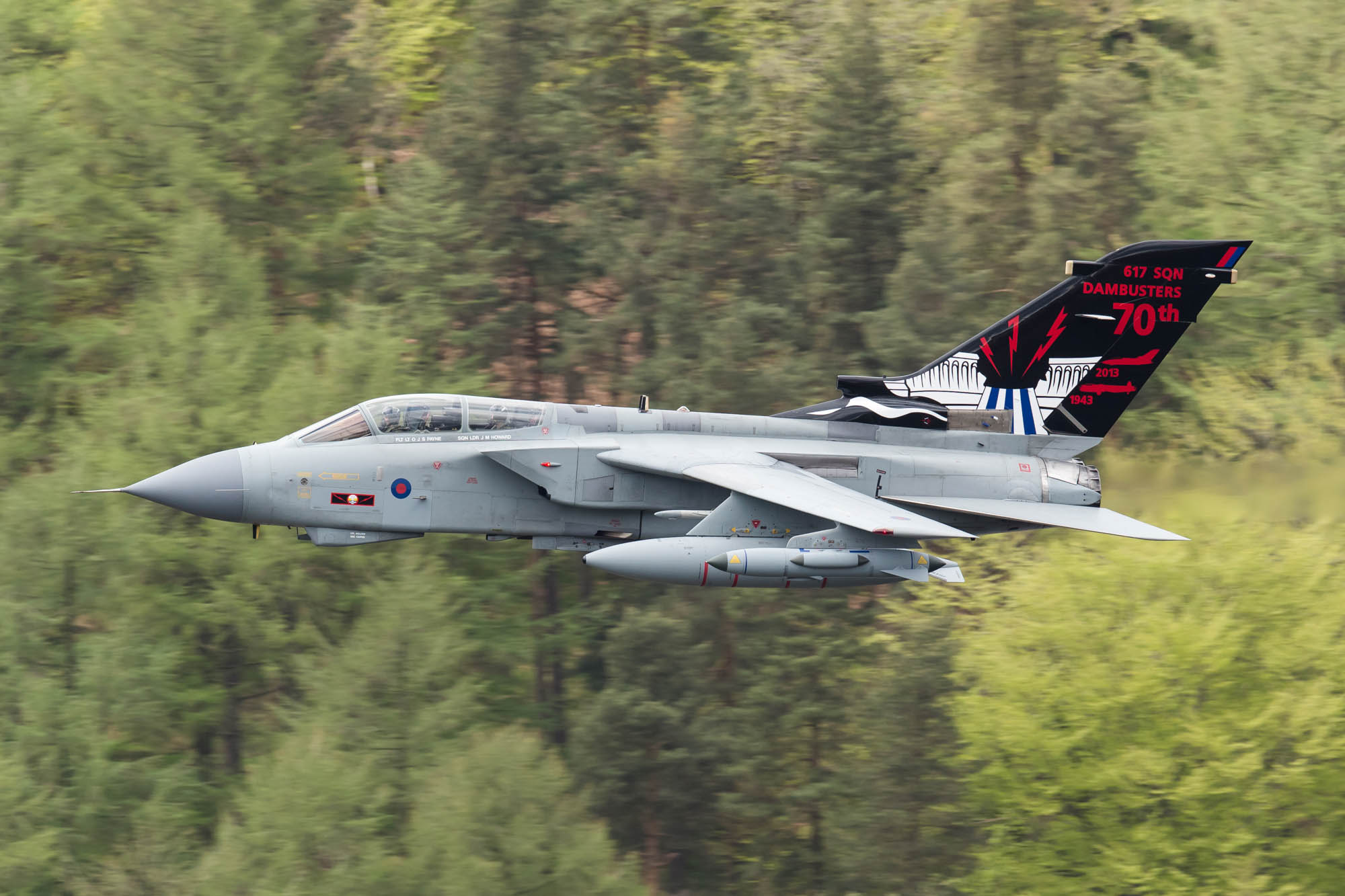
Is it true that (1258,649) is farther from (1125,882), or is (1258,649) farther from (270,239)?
(270,239)

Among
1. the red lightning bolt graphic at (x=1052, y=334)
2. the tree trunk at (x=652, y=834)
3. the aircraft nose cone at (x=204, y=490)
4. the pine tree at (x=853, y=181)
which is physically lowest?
the tree trunk at (x=652, y=834)

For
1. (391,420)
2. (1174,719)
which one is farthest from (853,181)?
(391,420)

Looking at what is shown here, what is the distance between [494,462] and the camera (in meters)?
18.5

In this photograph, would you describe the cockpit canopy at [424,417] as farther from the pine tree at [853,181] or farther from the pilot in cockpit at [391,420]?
the pine tree at [853,181]

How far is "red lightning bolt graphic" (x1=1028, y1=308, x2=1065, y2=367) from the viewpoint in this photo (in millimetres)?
20281

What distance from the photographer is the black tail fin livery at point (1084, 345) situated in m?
20.1

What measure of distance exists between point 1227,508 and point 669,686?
12.6m

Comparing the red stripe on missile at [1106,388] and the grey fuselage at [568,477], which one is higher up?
the red stripe on missile at [1106,388]

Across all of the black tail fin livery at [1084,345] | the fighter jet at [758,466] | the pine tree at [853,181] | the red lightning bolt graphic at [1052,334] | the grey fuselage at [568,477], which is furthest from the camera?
the pine tree at [853,181]

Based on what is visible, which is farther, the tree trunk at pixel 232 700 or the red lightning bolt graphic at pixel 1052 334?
the tree trunk at pixel 232 700

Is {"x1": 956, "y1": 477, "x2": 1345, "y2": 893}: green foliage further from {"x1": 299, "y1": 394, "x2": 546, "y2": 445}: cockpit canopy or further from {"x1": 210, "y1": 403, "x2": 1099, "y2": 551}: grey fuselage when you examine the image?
{"x1": 299, "y1": 394, "x2": 546, "y2": 445}: cockpit canopy

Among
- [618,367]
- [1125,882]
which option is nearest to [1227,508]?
[1125,882]

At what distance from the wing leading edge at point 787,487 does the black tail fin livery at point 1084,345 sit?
3.05 meters

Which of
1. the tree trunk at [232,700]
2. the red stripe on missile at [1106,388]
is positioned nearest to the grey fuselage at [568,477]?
the red stripe on missile at [1106,388]
